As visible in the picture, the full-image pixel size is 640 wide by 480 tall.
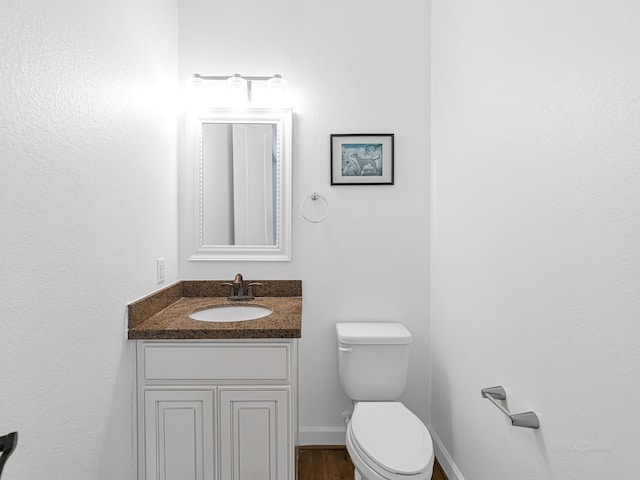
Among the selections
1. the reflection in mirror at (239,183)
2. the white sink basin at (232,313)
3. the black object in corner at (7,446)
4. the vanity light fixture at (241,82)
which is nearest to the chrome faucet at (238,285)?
the white sink basin at (232,313)

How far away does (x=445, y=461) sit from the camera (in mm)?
1919

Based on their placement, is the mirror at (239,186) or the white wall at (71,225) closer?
the white wall at (71,225)

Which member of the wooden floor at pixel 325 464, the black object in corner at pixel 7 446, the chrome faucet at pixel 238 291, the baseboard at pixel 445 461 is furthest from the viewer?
the chrome faucet at pixel 238 291

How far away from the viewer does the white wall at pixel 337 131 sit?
2080 mm

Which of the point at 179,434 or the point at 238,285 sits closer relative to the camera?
the point at 179,434

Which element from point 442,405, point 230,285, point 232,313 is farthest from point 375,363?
point 230,285

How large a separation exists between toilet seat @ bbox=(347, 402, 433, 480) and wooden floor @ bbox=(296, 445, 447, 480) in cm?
49

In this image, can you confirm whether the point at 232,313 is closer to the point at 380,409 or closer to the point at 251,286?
the point at 251,286

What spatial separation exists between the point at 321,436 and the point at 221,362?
994 millimetres

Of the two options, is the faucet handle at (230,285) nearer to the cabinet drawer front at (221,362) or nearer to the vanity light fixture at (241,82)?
the cabinet drawer front at (221,362)

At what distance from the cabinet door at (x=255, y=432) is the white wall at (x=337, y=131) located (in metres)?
0.67

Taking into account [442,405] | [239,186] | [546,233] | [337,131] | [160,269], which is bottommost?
[442,405]

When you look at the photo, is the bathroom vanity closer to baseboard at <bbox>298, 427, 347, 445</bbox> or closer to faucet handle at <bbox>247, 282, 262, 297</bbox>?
faucet handle at <bbox>247, 282, 262, 297</bbox>

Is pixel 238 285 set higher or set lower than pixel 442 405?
higher
